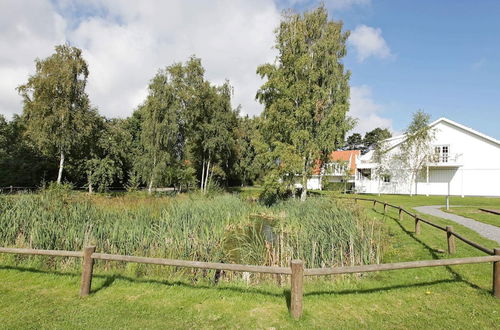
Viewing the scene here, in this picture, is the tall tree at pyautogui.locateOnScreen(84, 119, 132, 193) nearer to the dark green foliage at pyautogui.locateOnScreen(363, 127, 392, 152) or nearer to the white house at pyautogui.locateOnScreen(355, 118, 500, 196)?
the white house at pyautogui.locateOnScreen(355, 118, 500, 196)

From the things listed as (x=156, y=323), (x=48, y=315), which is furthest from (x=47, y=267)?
(x=156, y=323)

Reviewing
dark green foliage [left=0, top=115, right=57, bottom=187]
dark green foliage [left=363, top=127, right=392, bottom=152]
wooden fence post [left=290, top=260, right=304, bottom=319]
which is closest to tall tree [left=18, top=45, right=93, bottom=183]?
dark green foliage [left=0, top=115, right=57, bottom=187]

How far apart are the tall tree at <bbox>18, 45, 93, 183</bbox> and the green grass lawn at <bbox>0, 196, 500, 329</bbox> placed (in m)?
18.3

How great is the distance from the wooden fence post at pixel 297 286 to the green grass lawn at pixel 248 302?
0.14m

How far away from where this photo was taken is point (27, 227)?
686 cm

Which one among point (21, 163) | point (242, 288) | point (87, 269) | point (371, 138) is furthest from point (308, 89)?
point (371, 138)

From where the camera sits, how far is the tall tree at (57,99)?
20.2 m

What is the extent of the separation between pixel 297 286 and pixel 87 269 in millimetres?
3288

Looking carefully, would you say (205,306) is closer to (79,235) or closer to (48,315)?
(48,315)

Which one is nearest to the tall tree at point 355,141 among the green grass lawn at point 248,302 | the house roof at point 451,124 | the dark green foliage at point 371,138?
the dark green foliage at point 371,138

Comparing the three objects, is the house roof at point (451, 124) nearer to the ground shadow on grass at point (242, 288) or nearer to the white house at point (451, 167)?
the white house at point (451, 167)

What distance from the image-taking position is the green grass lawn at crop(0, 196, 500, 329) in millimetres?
3754

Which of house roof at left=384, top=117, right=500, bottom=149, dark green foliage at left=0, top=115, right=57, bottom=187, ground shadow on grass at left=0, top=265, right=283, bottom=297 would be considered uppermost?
house roof at left=384, top=117, right=500, bottom=149

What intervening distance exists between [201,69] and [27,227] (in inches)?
840
